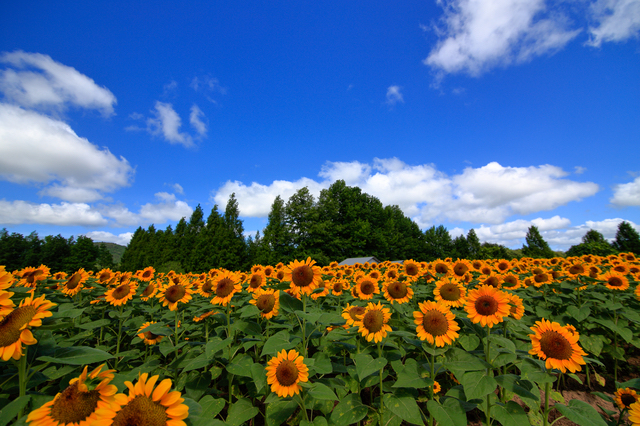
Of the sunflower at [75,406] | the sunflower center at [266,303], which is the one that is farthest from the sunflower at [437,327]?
the sunflower at [75,406]

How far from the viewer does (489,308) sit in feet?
8.33

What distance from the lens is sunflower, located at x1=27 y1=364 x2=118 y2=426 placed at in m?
1.26

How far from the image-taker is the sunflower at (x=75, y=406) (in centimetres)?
126

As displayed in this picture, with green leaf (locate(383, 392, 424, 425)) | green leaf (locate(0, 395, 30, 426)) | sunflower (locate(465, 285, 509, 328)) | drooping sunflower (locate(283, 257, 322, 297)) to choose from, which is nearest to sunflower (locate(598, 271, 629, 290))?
sunflower (locate(465, 285, 509, 328))

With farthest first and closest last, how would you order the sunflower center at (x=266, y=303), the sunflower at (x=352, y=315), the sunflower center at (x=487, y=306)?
1. the sunflower center at (x=266, y=303)
2. the sunflower at (x=352, y=315)
3. the sunflower center at (x=487, y=306)

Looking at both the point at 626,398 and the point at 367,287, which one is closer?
the point at 626,398

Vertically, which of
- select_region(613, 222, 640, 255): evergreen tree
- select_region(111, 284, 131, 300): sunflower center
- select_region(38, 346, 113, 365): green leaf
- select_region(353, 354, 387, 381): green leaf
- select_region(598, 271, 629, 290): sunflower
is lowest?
select_region(353, 354, 387, 381): green leaf

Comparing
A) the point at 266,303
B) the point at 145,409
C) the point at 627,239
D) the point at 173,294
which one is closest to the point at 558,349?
the point at 266,303

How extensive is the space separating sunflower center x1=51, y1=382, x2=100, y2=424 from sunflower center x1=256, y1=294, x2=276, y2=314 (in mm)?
1774

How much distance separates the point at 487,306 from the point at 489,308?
0.02m

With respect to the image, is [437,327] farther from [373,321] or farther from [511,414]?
[511,414]

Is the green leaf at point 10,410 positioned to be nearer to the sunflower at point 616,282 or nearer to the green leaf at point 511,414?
the green leaf at point 511,414

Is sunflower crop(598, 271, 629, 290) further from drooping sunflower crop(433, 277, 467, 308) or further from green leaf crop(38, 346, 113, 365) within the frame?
green leaf crop(38, 346, 113, 365)

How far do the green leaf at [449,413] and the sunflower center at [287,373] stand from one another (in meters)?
1.14
